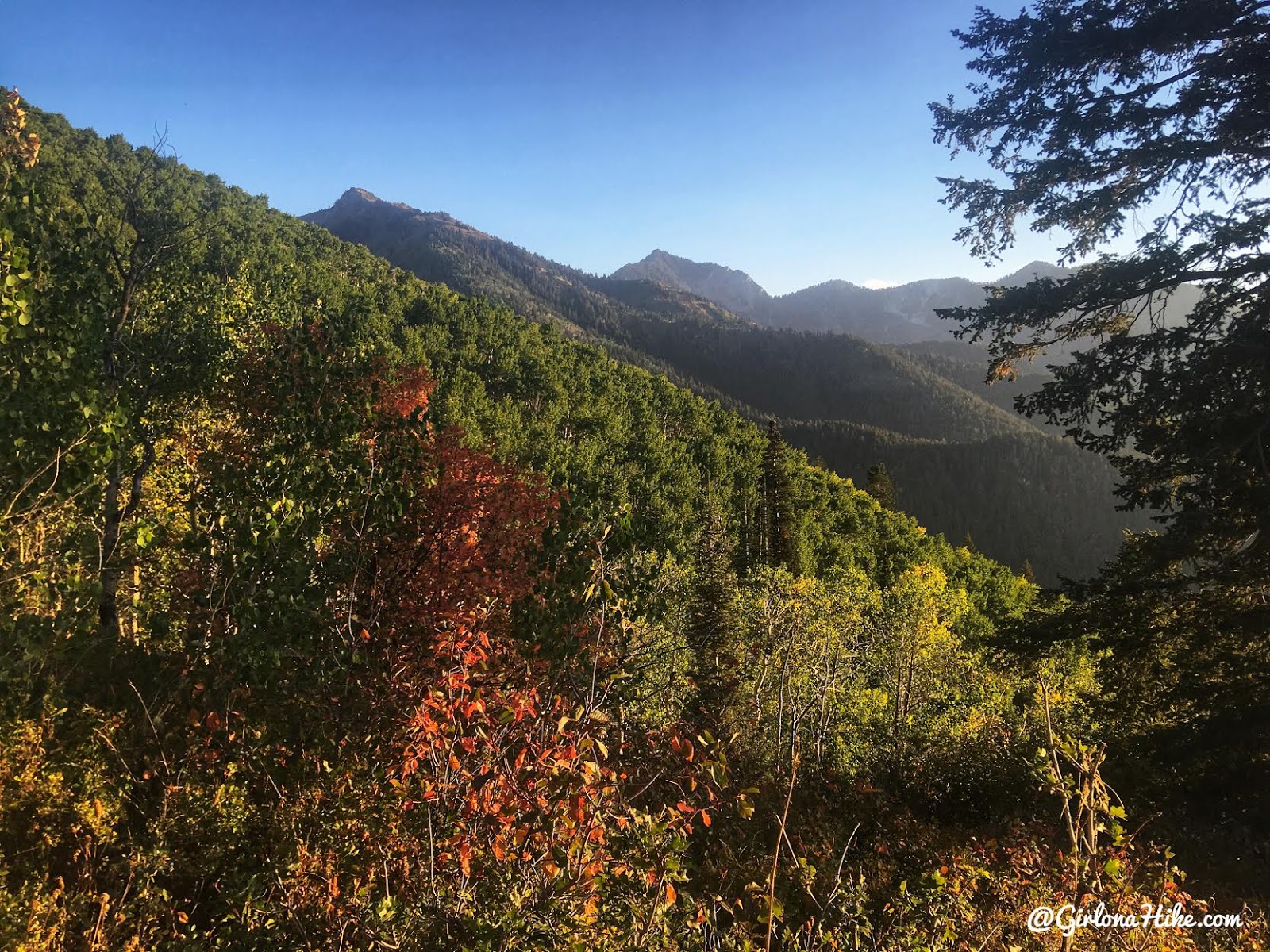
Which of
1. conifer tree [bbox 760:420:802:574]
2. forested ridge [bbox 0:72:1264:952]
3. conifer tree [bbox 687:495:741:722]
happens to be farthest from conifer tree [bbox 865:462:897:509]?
forested ridge [bbox 0:72:1264:952]

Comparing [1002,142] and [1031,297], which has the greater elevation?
[1002,142]

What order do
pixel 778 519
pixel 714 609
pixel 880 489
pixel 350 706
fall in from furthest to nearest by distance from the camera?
pixel 880 489, pixel 778 519, pixel 714 609, pixel 350 706

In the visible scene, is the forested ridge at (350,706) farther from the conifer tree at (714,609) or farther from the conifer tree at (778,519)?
the conifer tree at (778,519)

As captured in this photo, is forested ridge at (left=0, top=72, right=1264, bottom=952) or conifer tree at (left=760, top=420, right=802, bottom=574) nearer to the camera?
forested ridge at (left=0, top=72, right=1264, bottom=952)

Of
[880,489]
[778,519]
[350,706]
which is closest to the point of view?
[350,706]

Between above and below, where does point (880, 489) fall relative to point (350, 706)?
below

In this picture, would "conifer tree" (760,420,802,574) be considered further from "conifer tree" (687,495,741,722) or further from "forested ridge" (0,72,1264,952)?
"forested ridge" (0,72,1264,952)

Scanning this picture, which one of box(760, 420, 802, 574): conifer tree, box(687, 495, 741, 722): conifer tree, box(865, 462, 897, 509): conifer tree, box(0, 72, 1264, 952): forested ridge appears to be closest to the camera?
box(0, 72, 1264, 952): forested ridge

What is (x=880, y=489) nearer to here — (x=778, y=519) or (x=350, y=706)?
(x=778, y=519)

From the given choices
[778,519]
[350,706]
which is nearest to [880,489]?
[778,519]

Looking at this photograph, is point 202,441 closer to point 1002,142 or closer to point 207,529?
point 207,529

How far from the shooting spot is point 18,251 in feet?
13.3

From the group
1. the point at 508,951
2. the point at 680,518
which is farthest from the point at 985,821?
the point at 680,518

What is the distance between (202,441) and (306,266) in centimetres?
5542
